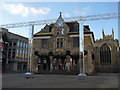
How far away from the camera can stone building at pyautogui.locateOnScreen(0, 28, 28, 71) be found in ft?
188

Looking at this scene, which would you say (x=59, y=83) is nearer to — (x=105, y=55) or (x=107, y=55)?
(x=107, y=55)

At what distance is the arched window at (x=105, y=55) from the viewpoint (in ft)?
206

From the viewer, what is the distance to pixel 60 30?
41.8m

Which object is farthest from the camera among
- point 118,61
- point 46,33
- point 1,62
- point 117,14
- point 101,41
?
point 101,41

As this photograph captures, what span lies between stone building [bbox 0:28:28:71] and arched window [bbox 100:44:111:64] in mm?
33763

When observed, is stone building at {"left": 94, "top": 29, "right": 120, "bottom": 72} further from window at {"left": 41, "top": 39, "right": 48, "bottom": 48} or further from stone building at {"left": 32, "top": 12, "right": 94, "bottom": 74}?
window at {"left": 41, "top": 39, "right": 48, "bottom": 48}

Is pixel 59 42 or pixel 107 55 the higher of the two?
pixel 59 42

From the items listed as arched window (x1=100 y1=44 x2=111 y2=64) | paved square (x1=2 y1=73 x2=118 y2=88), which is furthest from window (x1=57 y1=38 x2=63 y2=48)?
arched window (x1=100 y1=44 x2=111 y2=64)

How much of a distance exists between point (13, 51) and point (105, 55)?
38727 mm

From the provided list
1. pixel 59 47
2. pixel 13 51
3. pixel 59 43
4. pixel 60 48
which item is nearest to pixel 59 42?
pixel 59 43

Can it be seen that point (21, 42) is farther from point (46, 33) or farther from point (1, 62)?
point (46, 33)

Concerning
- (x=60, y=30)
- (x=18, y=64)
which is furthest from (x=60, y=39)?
(x=18, y=64)

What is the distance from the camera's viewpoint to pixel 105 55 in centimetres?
6359

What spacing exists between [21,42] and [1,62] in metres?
13.8
